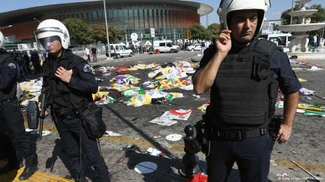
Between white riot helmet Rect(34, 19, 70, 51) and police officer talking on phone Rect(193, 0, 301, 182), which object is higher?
white riot helmet Rect(34, 19, 70, 51)

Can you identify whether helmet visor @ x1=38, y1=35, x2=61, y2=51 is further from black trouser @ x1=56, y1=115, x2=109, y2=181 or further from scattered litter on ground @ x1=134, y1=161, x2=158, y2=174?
scattered litter on ground @ x1=134, y1=161, x2=158, y2=174

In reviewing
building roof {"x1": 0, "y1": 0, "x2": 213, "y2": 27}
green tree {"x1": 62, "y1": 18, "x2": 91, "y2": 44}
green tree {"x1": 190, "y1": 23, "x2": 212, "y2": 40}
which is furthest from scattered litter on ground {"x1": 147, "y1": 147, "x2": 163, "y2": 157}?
building roof {"x1": 0, "y1": 0, "x2": 213, "y2": 27}

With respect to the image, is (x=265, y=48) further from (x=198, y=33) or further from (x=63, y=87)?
(x=198, y=33)

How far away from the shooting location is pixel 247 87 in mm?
1542

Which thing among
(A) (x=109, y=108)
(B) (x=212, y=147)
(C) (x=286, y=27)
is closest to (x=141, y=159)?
(B) (x=212, y=147)

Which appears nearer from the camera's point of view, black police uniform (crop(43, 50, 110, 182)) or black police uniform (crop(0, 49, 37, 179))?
black police uniform (crop(43, 50, 110, 182))

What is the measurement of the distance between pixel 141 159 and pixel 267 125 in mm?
2033

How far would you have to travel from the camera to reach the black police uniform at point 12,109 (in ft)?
9.22

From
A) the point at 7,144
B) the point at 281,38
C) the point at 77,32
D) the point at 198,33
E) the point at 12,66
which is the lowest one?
the point at 7,144

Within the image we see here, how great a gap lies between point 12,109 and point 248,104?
9.85ft

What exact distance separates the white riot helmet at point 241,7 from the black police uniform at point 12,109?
107 inches

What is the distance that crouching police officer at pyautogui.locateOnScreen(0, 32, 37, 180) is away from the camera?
2.81 metres

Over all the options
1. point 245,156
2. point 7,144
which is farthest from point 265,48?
point 7,144

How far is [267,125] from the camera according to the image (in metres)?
1.64
